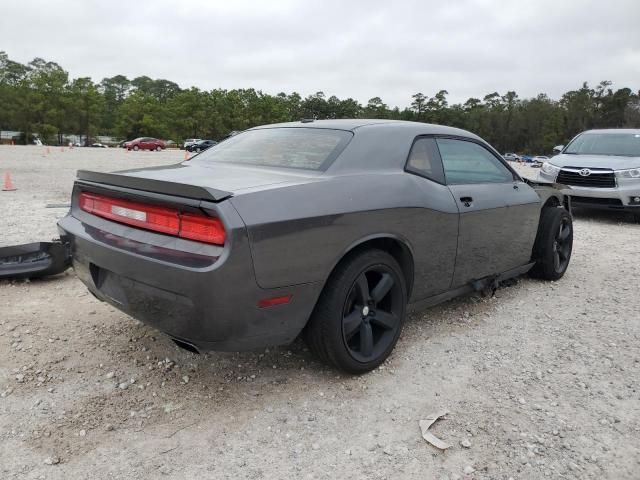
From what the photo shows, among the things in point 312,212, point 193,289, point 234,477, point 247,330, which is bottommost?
point 234,477

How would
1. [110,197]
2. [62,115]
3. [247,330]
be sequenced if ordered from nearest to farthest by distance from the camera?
[247,330] → [110,197] → [62,115]

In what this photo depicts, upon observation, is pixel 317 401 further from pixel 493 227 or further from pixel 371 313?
pixel 493 227

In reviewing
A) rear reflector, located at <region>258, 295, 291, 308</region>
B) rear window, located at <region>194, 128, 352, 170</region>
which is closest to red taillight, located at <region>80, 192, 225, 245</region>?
rear reflector, located at <region>258, 295, 291, 308</region>

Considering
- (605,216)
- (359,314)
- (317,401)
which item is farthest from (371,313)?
(605,216)

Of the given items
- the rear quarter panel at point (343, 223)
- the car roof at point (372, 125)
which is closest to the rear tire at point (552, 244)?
the car roof at point (372, 125)

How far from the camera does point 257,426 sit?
248 centimetres

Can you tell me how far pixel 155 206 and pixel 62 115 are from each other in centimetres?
7243

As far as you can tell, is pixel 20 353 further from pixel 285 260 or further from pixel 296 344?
pixel 285 260

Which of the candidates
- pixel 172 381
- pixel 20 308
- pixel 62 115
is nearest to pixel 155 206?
pixel 172 381

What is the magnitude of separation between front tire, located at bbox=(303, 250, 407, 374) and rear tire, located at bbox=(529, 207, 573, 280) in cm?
231

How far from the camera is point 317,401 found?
8.89 ft

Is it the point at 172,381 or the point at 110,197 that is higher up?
the point at 110,197

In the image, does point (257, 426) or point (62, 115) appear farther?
point (62, 115)

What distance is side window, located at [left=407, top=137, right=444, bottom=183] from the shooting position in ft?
10.9
